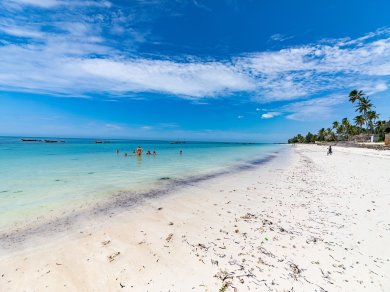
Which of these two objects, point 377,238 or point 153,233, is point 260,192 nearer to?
point 377,238

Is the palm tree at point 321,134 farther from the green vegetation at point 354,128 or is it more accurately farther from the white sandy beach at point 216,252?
the white sandy beach at point 216,252

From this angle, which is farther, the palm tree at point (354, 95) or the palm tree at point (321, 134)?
the palm tree at point (321, 134)

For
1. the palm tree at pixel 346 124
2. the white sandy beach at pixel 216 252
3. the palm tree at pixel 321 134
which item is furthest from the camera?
the palm tree at pixel 321 134

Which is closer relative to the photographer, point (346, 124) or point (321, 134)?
point (346, 124)

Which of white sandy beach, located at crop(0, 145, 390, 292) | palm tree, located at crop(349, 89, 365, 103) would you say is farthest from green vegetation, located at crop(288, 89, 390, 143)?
white sandy beach, located at crop(0, 145, 390, 292)

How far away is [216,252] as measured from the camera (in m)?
5.01

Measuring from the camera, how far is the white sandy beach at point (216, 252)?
396 centimetres

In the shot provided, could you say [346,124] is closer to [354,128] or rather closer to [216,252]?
[354,128]

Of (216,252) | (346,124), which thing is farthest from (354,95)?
(216,252)

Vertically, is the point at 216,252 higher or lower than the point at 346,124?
lower

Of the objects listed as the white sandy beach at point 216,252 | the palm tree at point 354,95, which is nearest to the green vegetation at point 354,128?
the palm tree at point 354,95

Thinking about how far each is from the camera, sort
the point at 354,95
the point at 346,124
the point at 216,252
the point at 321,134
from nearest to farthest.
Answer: the point at 216,252 < the point at 354,95 < the point at 346,124 < the point at 321,134

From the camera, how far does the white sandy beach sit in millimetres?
3955

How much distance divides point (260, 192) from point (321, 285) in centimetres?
718
